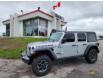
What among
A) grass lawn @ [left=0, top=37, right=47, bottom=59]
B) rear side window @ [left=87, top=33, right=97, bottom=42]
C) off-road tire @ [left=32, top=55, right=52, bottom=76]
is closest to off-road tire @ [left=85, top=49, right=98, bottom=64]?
rear side window @ [left=87, top=33, right=97, bottom=42]

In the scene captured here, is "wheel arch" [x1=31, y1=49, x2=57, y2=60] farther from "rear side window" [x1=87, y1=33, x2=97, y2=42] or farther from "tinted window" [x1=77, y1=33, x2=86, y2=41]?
"rear side window" [x1=87, y1=33, x2=97, y2=42]

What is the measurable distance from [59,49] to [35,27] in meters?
22.2

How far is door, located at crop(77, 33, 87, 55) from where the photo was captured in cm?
751

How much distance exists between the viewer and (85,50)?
7.77m

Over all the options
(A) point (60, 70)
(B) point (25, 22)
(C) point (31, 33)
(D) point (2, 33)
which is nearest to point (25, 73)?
(A) point (60, 70)

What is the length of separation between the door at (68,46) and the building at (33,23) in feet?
66.9

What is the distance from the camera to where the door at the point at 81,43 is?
7.51m

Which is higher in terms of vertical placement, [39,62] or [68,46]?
[68,46]

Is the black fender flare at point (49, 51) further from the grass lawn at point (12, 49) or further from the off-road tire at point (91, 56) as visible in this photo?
the grass lawn at point (12, 49)

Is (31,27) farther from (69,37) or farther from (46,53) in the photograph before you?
(46,53)

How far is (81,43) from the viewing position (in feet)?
24.9

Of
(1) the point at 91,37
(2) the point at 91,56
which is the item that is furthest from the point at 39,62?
(1) the point at 91,37

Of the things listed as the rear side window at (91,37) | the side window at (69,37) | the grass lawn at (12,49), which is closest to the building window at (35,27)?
the grass lawn at (12,49)

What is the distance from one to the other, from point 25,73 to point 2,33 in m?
38.9
